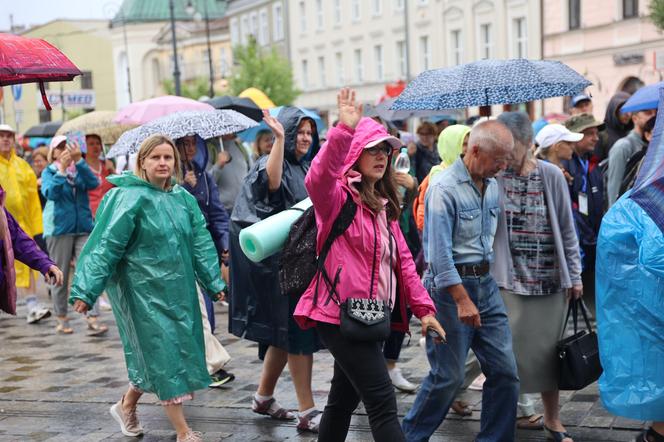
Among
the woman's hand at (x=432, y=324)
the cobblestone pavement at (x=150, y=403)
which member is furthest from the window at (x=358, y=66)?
the woman's hand at (x=432, y=324)

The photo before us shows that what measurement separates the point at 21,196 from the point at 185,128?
454cm

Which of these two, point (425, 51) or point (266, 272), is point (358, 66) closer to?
point (425, 51)

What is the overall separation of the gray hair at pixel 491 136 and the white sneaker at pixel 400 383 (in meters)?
2.44

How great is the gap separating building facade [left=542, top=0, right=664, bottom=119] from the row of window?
1.97 m

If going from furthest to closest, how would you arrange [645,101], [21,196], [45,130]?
1. [45,130]
2. [21,196]
3. [645,101]

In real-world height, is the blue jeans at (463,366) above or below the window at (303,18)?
below

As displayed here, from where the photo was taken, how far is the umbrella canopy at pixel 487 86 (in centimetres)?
655

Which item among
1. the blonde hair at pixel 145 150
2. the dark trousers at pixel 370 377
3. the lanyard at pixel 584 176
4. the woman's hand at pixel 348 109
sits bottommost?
the dark trousers at pixel 370 377

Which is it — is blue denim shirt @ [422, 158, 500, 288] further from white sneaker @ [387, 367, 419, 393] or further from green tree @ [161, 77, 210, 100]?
green tree @ [161, 77, 210, 100]

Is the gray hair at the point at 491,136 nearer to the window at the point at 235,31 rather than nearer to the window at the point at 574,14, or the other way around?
the window at the point at 574,14

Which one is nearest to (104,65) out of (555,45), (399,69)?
(399,69)

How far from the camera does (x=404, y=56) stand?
55.2 meters

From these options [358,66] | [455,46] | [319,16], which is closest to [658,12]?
[455,46]

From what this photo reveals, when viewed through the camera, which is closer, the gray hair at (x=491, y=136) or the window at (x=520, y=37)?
the gray hair at (x=491, y=136)
